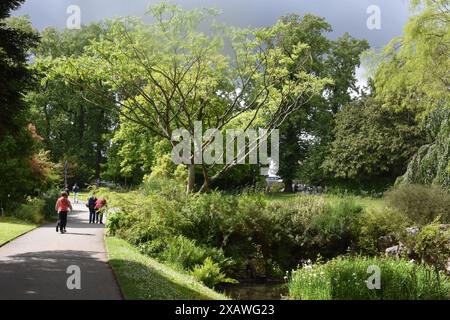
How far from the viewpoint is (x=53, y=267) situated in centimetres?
1052

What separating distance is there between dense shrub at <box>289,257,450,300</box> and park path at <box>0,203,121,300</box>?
456 centimetres

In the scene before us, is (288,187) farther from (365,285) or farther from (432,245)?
(365,285)

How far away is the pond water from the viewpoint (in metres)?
13.1

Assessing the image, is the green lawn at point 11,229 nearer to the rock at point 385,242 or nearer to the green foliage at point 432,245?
the rock at point 385,242

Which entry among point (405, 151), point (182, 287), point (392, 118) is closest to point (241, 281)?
point (182, 287)

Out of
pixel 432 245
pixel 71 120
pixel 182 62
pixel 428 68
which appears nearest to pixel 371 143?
pixel 428 68

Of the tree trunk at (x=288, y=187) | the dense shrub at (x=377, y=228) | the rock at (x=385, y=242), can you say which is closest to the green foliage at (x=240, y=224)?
the dense shrub at (x=377, y=228)

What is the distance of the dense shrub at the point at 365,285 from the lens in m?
10.6

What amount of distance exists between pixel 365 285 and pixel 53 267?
280 inches

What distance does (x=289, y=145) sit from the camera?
45.2 meters

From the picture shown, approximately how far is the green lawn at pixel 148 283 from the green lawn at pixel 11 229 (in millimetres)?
4510

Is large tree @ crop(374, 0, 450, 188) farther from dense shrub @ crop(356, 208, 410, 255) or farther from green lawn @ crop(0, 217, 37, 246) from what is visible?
green lawn @ crop(0, 217, 37, 246)
